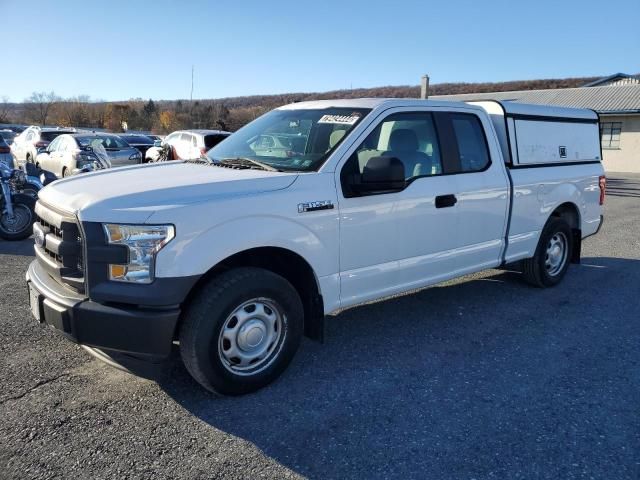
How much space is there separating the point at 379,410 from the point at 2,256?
6.20m

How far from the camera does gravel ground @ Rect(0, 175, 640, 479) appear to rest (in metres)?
2.84

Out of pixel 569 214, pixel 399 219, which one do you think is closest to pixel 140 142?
pixel 569 214

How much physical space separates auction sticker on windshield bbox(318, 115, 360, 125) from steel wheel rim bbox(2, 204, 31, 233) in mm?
6235

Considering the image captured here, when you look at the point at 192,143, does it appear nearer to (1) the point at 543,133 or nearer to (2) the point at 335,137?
(1) the point at 543,133

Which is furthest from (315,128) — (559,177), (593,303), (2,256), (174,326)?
(2,256)

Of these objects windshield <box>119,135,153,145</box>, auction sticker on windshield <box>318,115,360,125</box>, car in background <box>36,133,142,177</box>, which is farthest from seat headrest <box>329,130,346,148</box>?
windshield <box>119,135,153,145</box>

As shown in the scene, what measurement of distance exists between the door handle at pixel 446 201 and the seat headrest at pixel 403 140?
18.2 inches

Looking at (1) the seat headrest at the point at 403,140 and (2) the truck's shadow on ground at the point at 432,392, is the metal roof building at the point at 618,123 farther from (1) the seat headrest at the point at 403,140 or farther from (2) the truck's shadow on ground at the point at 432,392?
(1) the seat headrest at the point at 403,140

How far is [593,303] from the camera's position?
5.70 m

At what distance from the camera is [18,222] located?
330 inches

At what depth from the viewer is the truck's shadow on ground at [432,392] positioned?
296cm

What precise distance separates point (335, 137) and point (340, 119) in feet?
0.78

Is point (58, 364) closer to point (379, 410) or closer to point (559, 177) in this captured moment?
point (379, 410)

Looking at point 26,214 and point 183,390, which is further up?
point 26,214
